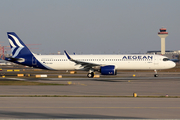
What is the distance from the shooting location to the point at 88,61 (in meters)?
52.5

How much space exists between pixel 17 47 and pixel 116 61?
19.1 m

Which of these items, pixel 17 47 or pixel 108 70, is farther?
pixel 17 47

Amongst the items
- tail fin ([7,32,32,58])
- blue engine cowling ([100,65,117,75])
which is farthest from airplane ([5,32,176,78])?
blue engine cowling ([100,65,117,75])

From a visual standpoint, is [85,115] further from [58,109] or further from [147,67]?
[147,67]

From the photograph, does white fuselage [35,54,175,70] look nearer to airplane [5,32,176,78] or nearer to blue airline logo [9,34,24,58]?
airplane [5,32,176,78]

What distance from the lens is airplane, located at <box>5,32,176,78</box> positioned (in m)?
51.2

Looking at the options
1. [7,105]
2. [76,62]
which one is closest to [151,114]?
[7,105]

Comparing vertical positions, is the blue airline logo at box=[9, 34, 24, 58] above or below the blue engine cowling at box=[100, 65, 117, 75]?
above

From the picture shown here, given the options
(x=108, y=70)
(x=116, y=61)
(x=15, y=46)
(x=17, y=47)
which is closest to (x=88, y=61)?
(x=116, y=61)

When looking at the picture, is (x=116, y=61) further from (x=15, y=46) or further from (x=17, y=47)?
(x=15, y=46)

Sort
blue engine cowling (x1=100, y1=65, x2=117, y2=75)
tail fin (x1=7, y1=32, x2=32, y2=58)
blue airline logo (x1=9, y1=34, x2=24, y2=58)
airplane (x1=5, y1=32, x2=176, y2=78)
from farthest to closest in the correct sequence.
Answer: blue airline logo (x1=9, y1=34, x2=24, y2=58)
tail fin (x1=7, y1=32, x2=32, y2=58)
airplane (x1=5, y1=32, x2=176, y2=78)
blue engine cowling (x1=100, y1=65, x2=117, y2=75)

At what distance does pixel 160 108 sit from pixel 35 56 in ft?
128

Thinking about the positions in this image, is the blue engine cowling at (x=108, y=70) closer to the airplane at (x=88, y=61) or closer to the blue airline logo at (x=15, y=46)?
the airplane at (x=88, y=61)

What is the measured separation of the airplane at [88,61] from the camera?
5125cm
